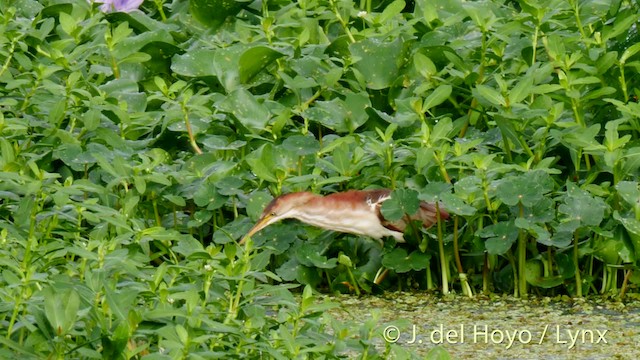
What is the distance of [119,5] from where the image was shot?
533 centimetres

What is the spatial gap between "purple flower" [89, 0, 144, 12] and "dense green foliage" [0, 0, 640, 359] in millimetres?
529

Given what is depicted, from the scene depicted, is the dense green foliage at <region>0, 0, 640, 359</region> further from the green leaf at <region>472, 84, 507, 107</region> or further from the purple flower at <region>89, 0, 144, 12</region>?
the purple flower at <region>89, 0, 144, 12</region>

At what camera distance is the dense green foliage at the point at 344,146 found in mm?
3625

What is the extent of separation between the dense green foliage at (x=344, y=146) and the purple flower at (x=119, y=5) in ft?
1.73

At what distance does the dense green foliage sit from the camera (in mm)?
3625

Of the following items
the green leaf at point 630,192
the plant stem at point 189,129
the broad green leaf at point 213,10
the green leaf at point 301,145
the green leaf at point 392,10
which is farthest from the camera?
the broad green leaf at point 213,10

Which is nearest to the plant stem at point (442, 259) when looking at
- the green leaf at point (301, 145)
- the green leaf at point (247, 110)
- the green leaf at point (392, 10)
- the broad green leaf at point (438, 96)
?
the broad green leaf at point (438, 96)

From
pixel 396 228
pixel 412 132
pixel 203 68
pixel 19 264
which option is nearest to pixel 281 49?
pixel 203 68

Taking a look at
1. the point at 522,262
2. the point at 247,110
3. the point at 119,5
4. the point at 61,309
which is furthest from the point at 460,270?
the point at 119,5

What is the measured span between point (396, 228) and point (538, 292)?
1.36ft

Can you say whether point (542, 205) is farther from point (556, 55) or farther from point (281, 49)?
point (281, 49)

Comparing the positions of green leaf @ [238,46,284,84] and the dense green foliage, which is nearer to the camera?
the dense green foliage

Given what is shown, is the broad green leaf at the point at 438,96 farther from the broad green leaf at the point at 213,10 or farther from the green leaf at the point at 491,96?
the broad green leaf at the point at 213,10

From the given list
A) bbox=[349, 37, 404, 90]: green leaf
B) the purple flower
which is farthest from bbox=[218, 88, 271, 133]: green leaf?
the purple flower
